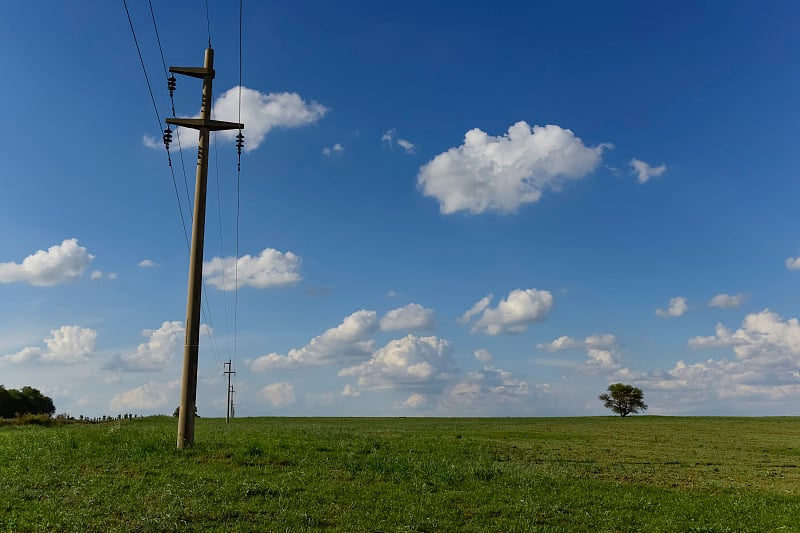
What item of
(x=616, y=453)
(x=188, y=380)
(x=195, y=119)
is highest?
(x=195, y=119)

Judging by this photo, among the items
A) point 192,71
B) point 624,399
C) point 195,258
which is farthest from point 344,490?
point 624,399

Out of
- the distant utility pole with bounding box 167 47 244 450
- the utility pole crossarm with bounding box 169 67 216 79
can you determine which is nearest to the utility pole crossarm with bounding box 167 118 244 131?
the distant utility pole with bounding box 167 47 244 450

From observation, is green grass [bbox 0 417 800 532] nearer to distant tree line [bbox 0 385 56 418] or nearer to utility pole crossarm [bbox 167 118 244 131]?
utility pole crossarm [bbox 167 118 244 131]

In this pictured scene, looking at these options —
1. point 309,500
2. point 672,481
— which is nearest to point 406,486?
point 309,500

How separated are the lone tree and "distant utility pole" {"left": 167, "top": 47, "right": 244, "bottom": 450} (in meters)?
134

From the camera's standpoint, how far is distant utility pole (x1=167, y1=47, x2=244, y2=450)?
25.7m

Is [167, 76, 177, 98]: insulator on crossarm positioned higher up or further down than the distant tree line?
higher up

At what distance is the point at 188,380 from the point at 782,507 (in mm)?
21972

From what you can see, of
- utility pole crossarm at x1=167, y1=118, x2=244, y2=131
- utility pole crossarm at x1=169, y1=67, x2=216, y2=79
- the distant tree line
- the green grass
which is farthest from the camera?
the distant tree line

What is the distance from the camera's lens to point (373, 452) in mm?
28453

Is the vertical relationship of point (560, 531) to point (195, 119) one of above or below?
below

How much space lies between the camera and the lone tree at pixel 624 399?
143 metres

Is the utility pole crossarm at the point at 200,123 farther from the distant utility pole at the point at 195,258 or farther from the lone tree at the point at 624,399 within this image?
the lone tree at the point at 624,399

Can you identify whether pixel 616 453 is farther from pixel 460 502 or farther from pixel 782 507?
pixel 460 502
